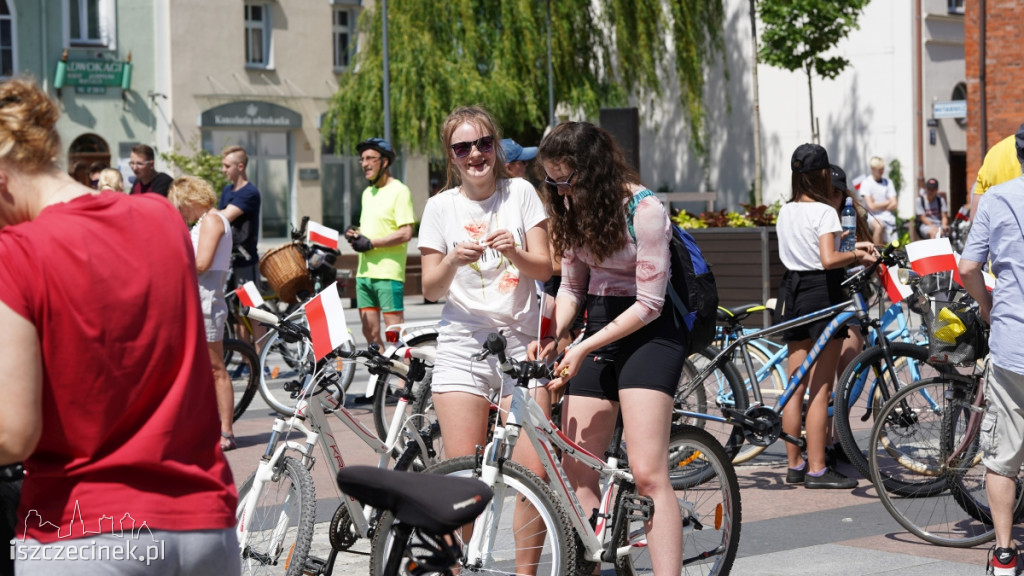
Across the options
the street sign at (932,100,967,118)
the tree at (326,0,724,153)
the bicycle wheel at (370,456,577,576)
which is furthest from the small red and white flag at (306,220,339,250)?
the street sign at (932,100,967,118)

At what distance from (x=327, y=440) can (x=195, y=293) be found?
248 centimetres

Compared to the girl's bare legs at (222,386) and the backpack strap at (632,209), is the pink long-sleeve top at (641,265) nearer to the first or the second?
the backpack strap at (632,209)

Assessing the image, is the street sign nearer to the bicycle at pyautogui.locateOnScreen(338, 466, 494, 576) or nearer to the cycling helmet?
the cycling helmet

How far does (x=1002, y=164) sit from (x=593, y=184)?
306 cm

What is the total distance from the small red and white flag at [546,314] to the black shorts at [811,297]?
8.96 feet

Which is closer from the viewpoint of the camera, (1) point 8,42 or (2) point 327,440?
(2) point 327,440

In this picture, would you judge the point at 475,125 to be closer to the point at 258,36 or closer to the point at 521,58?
the point at 521,58

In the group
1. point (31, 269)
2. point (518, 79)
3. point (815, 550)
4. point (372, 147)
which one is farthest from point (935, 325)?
point (518, 79)

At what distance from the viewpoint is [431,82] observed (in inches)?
1049

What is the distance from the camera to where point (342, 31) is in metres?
38.8

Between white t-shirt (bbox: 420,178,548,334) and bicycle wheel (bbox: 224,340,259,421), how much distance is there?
493cm

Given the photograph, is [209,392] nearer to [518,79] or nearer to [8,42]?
[518,79]

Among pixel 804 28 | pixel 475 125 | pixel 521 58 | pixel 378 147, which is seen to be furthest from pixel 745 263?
pixel 804 28

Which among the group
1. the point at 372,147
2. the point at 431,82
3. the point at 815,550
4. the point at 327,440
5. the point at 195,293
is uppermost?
the point at 431,82
